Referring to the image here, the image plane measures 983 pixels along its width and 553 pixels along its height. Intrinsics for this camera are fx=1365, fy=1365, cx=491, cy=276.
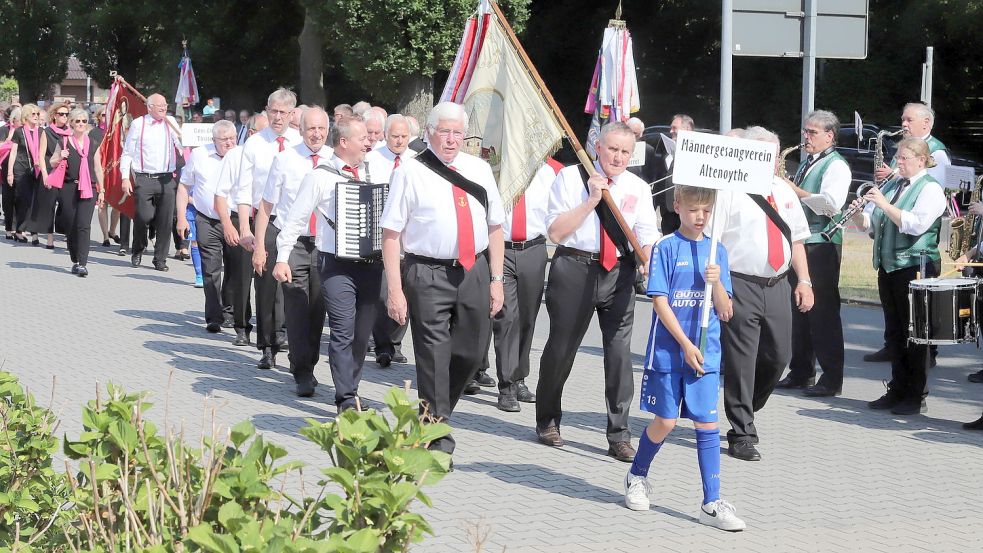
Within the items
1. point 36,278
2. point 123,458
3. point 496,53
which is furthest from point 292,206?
point 36,278

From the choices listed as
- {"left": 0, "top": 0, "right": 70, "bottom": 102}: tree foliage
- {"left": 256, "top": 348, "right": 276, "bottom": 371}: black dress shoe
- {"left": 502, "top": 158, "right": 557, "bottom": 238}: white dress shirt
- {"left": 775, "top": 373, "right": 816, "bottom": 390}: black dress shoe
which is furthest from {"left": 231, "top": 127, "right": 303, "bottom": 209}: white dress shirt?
{"left": 0, "top": 0, "right": 70, "bottom": 102}: tree foliage

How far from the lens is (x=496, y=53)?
8.45 m

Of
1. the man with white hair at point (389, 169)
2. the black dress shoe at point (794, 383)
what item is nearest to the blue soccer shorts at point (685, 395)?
the man with white hair at point (389, 169)

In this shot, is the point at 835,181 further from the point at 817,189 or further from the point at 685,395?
the point at 685,395

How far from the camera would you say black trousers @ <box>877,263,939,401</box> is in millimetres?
8992

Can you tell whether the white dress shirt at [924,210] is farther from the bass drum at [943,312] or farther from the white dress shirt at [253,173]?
the white dress shirt at [253,173]

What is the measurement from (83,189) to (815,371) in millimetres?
9479

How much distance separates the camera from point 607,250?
7.54 m

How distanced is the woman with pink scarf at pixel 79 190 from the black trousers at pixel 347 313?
A: 8.06 meters

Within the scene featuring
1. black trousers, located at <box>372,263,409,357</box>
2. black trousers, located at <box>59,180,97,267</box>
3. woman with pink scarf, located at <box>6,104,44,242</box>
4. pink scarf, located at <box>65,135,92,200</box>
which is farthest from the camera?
woman with pink scarf, located at <box>6,104,44,242</box>

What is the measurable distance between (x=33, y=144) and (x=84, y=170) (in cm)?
277

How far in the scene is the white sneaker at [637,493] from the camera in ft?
21.4

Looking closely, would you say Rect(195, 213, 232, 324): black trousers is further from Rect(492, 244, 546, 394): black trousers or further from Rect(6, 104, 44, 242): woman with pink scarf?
A: Rect(6, 104, 44, 242): woman with pink scarf

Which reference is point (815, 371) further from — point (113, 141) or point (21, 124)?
point (21, 124)
